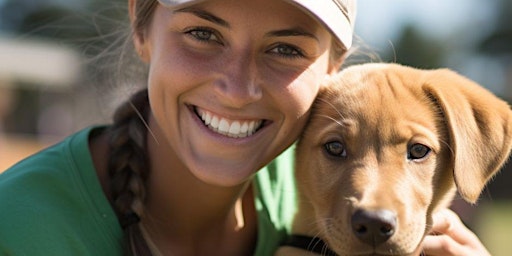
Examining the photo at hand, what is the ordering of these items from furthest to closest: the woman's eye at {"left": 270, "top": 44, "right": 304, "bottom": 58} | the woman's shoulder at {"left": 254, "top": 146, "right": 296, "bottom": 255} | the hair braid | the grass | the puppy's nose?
the grass < the woman's shoulder at {"left": 254, "top": 146, "right": 296, "bottom": 255} < the hair braid < the woman's eye at {"left": 270, "top": 44, "right": 304, "bottom": 58} < the puppy's nose

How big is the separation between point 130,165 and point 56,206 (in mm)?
426

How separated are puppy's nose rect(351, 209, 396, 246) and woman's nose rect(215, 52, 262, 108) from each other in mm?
609

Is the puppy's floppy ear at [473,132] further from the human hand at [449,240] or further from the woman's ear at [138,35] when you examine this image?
the woman's ear at [138,35]

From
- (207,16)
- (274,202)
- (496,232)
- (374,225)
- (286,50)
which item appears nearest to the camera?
(374,225)

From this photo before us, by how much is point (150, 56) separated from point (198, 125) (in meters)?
0.42

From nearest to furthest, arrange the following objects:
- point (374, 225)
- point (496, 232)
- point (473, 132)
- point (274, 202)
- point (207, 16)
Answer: point (374, 225) → point (207, 16) → point (473, 132) → point (274, 202) → point (496, 232)

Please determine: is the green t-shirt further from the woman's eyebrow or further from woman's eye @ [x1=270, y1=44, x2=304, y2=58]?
woman's eye @ [x1=270, y1=44, x2=304, y2=58]

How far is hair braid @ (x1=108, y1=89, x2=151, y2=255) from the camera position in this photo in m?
3.19

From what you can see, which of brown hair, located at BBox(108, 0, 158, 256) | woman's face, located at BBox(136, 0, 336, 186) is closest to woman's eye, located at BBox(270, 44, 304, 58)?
woman's face, located at BBox(136, 0, 336, 186)

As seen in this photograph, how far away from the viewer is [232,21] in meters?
2.94

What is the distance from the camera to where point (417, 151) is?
3.17 meters

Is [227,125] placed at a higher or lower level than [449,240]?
higher

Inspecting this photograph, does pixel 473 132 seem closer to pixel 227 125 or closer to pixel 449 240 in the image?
pixel 449 240

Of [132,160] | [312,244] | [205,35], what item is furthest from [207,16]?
[312,244]
